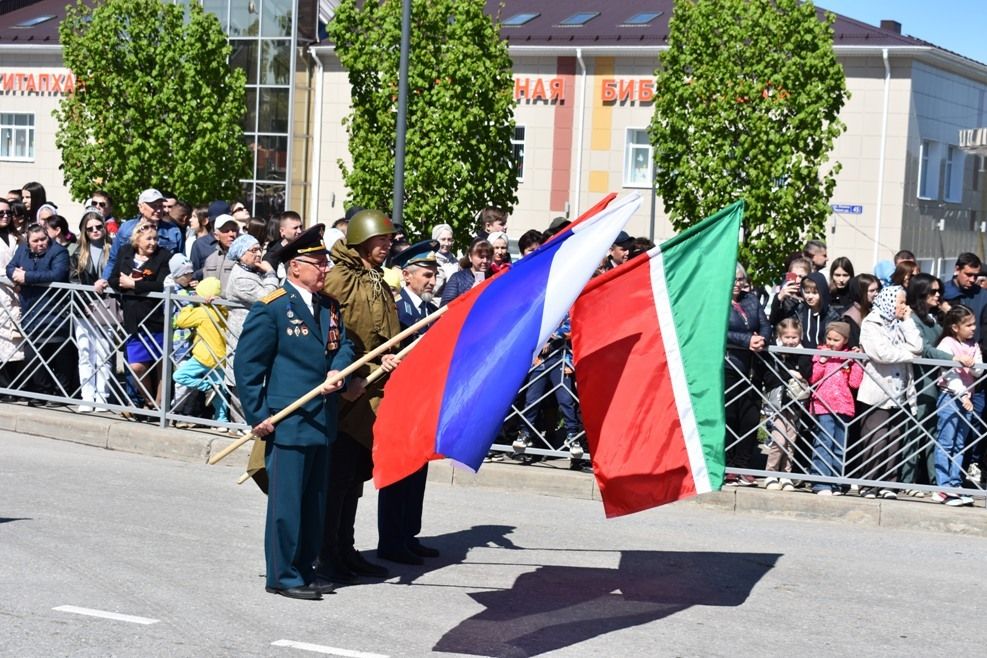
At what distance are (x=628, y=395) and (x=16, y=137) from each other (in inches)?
1709

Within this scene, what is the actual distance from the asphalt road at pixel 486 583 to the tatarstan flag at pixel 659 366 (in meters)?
0.78

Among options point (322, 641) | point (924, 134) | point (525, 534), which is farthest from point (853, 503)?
point (924, 134)

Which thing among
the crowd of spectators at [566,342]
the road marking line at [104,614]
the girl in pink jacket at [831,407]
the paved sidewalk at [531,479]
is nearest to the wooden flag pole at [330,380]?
the road marking line at [104,614]

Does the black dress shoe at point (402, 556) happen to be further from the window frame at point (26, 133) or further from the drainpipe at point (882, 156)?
the window frame at point (26, 133)

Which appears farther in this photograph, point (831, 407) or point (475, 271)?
point (475, 271)

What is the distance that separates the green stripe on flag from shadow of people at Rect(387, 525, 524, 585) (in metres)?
1.95

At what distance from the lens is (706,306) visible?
7.57 metres

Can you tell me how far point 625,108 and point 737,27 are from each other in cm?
989


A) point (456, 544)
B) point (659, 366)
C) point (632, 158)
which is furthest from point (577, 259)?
point (632, 158)

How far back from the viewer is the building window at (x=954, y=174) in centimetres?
4078

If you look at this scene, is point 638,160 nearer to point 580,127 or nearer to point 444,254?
point 580,127

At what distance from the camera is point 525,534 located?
9656 millimetres

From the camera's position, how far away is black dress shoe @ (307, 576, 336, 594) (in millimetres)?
7719

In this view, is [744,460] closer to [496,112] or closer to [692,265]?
[692,265]
